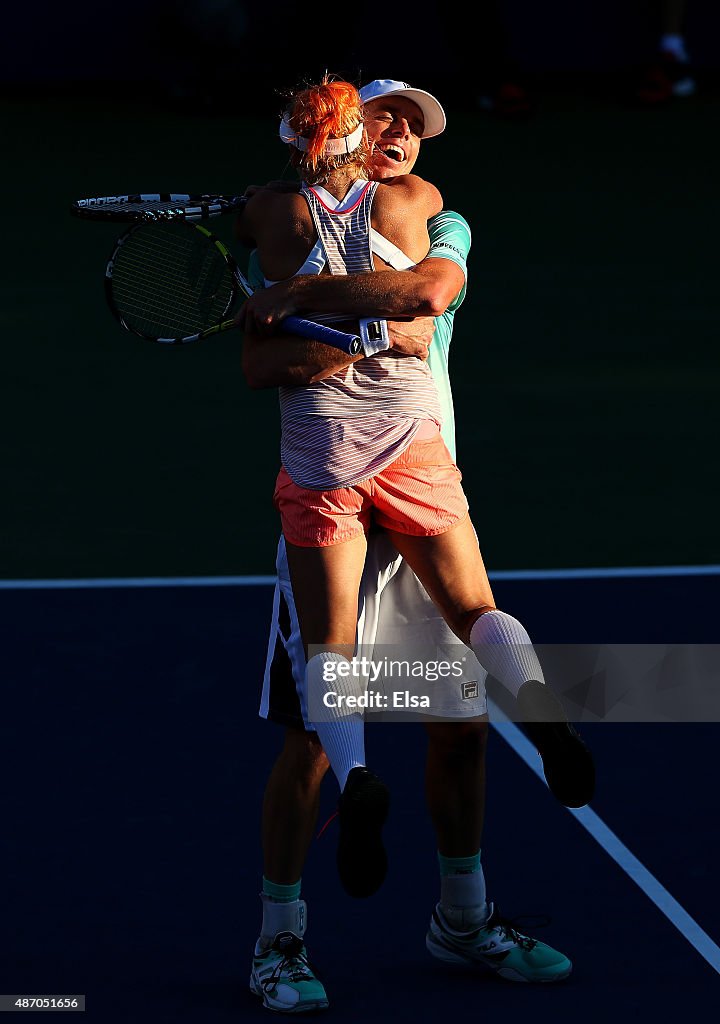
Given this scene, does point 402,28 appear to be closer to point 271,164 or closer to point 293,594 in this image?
point 271,164

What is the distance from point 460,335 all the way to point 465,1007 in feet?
24.4

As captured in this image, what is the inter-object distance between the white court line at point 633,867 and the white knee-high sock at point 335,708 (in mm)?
1129

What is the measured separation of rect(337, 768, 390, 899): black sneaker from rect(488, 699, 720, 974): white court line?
1.13 meters

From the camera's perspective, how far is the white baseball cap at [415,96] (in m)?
4.26

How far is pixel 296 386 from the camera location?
4.20m

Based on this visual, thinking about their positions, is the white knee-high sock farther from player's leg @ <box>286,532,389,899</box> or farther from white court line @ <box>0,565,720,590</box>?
white court line @ <box>0,565,720,590</box>

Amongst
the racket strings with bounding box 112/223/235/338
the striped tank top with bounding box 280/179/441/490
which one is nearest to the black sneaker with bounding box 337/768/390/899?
the striped tank top with bounding box 280/179/441/490

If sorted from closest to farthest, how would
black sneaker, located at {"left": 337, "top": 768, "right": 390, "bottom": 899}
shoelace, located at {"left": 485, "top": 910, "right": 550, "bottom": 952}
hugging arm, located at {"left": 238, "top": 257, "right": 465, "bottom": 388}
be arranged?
black sneaker, located at {"left": 337, "top": 768, "right": 390, "bottom": 899}, hugging arm, located at {"left": 238, "top": 257, "right": 465, "bottom": 388}, shoelace, located at {"left": 485, "top": 910, "right": 550, "bottom": 952}

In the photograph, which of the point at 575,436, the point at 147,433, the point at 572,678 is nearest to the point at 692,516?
the point at 575,436

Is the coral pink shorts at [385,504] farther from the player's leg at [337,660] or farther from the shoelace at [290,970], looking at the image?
the shoelace at [290,970]

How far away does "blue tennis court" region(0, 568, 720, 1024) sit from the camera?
14.6 feet

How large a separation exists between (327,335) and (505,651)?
78cm

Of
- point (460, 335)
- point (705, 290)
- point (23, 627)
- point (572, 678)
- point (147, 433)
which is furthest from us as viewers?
point (705, 290)

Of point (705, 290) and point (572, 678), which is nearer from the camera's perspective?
point (572, 678)
